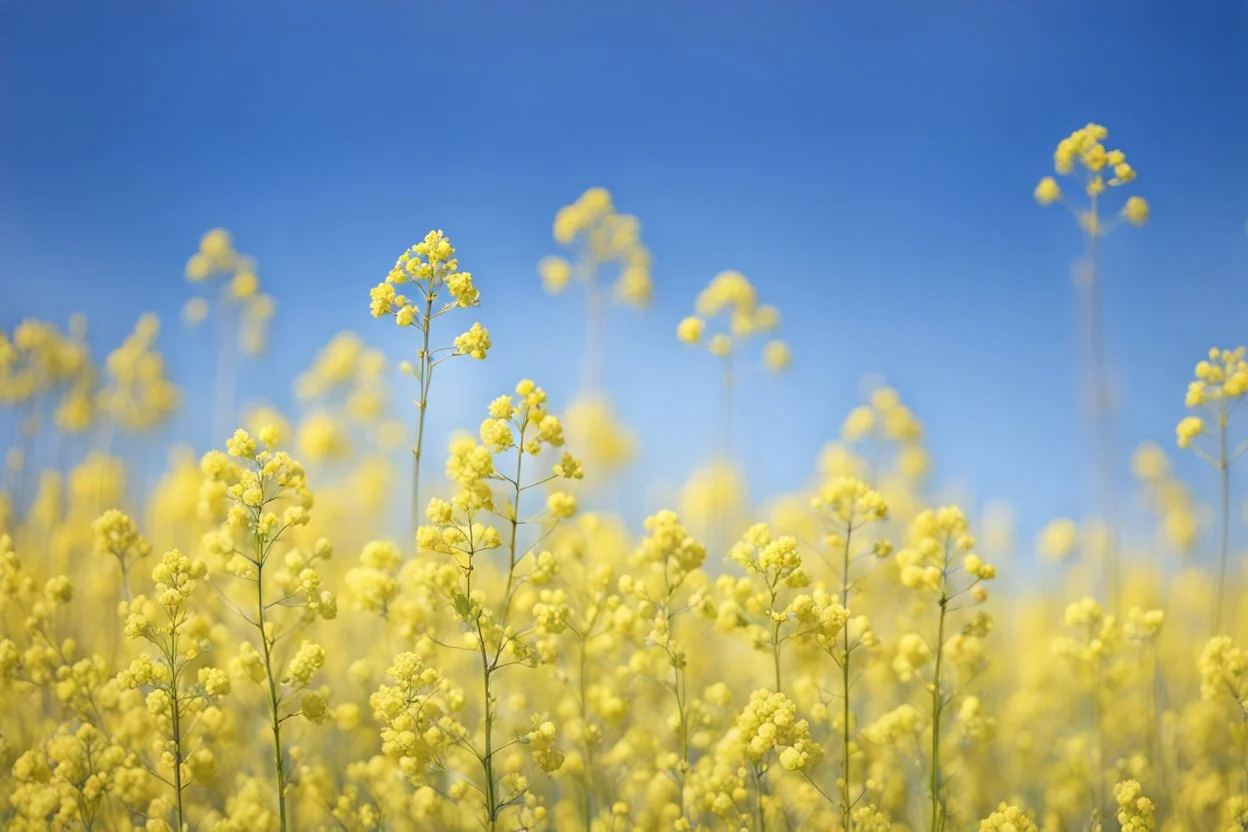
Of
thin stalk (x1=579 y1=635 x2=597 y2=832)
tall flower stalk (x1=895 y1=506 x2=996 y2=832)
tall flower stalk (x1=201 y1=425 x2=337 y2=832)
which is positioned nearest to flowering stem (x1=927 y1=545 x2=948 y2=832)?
tall flower stalk (x1=895 y1=506 x2=996 y2=832)

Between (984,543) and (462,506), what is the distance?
1036 cm

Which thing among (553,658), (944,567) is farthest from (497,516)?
(944,567)

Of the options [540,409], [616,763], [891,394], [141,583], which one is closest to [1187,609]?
[891,394]

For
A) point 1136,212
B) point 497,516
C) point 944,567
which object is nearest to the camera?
point 497,516

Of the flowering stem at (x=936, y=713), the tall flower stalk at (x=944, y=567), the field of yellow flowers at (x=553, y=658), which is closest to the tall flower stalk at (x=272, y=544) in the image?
the field of yellow flowers at (x=553, y=658)

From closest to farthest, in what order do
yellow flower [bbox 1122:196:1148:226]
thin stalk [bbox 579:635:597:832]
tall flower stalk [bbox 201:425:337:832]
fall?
tall flower stalk [bbox 201:425:337:832] → thin stalk [bbox 579:635:597:832] → yellow flower [bbox 1122:196:1148:226]

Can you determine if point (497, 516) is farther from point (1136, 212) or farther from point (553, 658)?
point (1136, 212)

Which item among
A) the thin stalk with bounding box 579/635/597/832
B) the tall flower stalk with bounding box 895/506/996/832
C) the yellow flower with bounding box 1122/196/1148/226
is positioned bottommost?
the thin stalk with bounding box 579/635/597/832

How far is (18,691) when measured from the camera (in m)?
5.19

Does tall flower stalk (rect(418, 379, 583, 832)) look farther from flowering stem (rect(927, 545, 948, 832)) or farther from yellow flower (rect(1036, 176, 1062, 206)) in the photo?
yellow flower (rect(1036, 176, 1062, 206))

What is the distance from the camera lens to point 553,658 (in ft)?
13.5

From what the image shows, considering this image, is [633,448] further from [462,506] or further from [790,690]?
[462,506]

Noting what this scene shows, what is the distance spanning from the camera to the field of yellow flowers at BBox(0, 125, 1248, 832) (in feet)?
13.1

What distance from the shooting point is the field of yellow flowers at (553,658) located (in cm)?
398
